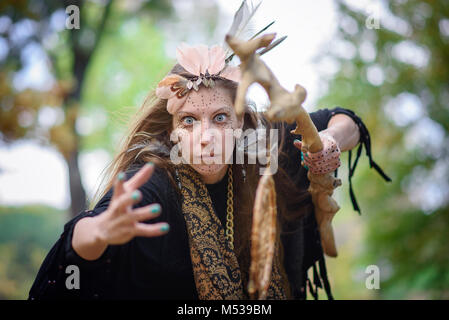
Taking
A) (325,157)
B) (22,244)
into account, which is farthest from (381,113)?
(22,244)

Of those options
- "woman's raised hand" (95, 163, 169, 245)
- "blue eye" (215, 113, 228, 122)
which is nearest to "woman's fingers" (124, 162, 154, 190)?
"woman's raised hand" (95, 163, 169, 245)

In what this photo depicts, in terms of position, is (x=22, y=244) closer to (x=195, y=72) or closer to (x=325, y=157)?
(x=195, y=72)

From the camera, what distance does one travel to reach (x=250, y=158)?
6.40ft

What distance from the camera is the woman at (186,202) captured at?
153 cm

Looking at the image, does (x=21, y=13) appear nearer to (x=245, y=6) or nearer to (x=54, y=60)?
(x=54, y=60)

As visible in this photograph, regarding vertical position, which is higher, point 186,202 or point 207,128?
point 207,128

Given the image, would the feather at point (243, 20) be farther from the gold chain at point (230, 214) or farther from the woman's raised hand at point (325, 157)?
the gold chain at point (230, 214)

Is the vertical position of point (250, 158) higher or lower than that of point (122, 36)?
lower

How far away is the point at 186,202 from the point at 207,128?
1.06ft

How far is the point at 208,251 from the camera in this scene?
162 cm

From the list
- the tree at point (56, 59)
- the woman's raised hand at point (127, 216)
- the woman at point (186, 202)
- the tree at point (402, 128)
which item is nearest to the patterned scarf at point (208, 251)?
the woman at point (186, 202)

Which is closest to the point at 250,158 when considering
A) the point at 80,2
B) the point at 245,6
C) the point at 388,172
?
the point at 245,6

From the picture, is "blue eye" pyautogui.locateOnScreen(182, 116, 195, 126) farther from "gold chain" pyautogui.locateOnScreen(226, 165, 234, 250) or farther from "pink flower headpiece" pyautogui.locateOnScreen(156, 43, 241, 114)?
"gold chain" pyautogui.locateOnScreen(226, 165, 234, 250)
